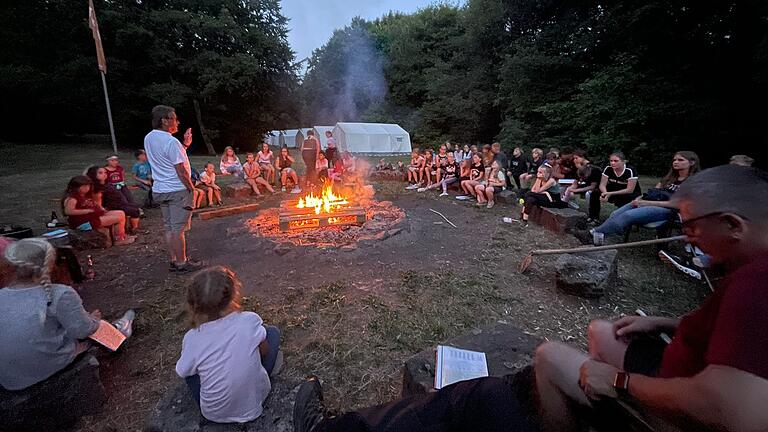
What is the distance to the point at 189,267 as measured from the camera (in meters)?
4.68

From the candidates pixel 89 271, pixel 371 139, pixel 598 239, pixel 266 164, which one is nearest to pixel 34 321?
pixel 89 271

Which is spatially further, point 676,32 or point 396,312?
point 676,32

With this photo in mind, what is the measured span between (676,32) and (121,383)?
59.9 feet

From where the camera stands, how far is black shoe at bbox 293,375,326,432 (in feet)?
6.06

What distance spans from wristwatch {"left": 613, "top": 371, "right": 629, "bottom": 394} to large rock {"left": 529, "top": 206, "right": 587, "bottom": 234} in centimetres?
→ 516

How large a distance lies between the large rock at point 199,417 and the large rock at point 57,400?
83cm

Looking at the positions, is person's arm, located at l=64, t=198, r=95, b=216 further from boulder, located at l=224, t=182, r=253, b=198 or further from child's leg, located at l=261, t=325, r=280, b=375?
child's leg, located at l=261, t=325, r=280, b=375

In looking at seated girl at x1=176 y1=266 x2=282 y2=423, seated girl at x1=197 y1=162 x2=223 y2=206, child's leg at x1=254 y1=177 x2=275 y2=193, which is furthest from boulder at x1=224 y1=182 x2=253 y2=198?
seated girl at x1=176 y1=266 x2=282 y2=423

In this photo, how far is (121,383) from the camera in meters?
2.71

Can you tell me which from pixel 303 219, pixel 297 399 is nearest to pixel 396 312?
pixel 297 399

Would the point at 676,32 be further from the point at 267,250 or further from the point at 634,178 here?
the point at 267,250

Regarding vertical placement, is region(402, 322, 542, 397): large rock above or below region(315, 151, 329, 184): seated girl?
below

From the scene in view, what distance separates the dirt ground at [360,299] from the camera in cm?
278

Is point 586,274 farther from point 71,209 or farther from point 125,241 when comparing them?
point 71,209
